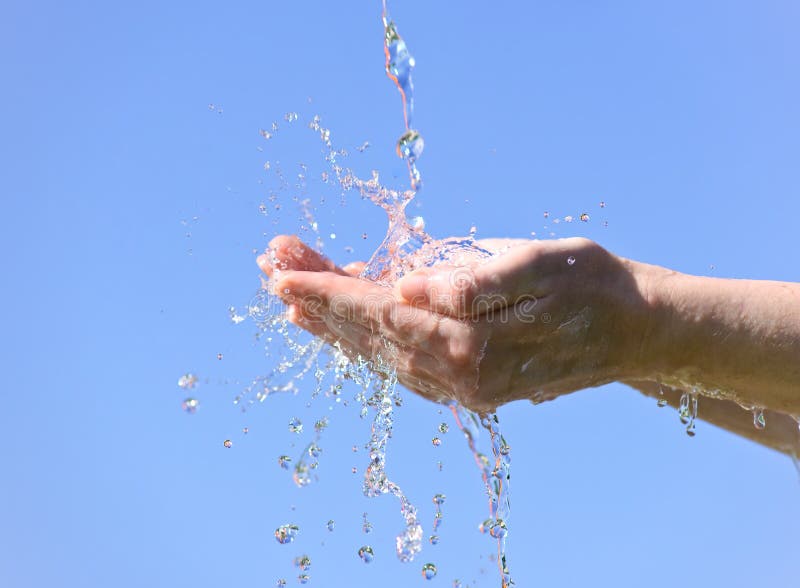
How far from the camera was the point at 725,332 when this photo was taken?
109 inches

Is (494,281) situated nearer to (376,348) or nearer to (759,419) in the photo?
(376,348)

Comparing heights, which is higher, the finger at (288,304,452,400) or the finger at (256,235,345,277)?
the finger at (256,235,345,277)

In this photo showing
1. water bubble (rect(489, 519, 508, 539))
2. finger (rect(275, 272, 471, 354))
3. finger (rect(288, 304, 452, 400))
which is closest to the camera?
finger (rect(275, 272, 471, 354))

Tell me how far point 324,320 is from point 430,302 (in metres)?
0.43

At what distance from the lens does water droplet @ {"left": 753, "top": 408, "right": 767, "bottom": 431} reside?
10.9 ft

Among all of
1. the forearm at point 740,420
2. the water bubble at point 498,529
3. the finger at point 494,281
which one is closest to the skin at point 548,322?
the finger at point 494,281

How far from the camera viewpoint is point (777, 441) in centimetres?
359

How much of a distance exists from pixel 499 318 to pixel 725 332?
0.91m

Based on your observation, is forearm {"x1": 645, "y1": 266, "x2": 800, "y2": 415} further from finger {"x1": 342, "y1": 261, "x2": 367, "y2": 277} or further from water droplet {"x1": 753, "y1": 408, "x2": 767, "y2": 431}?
finger {"x1": 342, "y1": 261, "x2": 367, "y2": 277}

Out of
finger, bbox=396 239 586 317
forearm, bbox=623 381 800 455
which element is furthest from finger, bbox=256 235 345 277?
forearm, bbox=623 381 800 455

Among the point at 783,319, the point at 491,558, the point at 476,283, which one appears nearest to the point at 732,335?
the point at 783,319

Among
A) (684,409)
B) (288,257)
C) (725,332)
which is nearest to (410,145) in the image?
(288,257)

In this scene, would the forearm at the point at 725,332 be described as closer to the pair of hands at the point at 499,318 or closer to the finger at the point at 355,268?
the pair of hands at the point at 499,318

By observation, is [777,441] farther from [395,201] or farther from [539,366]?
[395,201]
